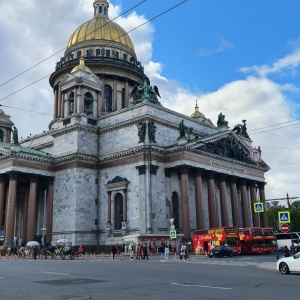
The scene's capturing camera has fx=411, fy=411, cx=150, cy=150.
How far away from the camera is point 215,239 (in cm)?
4291

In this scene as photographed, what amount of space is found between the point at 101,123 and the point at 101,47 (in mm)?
19748

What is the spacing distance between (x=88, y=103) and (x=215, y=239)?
26.7m

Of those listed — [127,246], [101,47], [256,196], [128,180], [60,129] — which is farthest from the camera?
[101,47]

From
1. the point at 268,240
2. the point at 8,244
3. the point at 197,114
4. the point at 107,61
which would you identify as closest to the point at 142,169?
the point at 268,240

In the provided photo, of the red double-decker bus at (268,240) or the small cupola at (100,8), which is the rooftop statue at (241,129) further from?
the small cupola at (100,8)

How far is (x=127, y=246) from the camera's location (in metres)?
44.6

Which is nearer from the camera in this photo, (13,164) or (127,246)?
(127,246)

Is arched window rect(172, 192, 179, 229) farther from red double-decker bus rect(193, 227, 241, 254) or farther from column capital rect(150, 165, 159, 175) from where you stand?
column capital rect(150, 165, 159, 175)

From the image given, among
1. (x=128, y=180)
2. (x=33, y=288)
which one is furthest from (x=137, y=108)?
(x=33, y=288)

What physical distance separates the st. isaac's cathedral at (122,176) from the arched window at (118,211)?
0.40ft

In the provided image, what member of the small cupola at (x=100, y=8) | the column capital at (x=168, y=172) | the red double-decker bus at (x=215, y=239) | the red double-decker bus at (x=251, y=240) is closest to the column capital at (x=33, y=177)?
the column capital at (x=168, y=172)

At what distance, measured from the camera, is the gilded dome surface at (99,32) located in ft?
230

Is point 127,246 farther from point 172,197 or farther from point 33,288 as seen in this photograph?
point 33,288

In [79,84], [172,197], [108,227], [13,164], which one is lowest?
[108,227]
